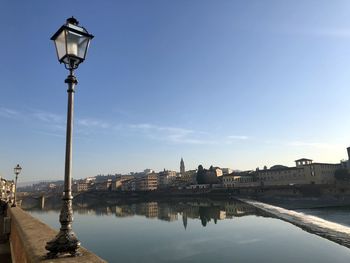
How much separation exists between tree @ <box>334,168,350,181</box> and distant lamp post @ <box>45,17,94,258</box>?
354 ft

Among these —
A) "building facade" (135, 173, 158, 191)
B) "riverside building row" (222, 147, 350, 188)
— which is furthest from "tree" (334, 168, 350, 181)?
"building facade" (135, 173, 158, 191)

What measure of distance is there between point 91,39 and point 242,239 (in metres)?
34.3

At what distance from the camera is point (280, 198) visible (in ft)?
286

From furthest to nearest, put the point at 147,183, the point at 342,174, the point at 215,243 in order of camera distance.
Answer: the point at 147,183
the point at 342,174
the point at 215,243

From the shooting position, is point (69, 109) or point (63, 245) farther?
point (69, 109)

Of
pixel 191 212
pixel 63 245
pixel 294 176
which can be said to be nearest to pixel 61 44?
pixel 63 245

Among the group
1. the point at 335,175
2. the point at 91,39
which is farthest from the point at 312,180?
the point at 91,39

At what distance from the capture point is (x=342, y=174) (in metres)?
97.7

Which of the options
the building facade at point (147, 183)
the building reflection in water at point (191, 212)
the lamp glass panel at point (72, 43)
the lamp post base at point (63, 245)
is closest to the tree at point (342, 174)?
the building reflection in water at point (191, 212)

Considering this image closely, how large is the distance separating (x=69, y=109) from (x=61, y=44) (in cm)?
109

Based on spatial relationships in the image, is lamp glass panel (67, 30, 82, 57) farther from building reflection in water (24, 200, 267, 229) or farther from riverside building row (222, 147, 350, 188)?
riverside building row (222, 147, 350, 188)

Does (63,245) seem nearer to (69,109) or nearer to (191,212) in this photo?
(69,109)

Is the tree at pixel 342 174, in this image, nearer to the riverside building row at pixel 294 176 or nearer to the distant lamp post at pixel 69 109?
the riverside building row at pixel 294 176

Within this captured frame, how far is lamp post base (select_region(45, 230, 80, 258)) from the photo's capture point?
457cm
